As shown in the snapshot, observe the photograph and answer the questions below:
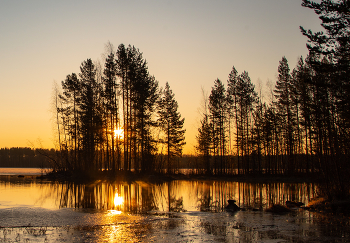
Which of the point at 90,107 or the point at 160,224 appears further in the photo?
the point at 90,107

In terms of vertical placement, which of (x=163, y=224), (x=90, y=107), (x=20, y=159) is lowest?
(x=20, y=159)

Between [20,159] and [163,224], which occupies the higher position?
[163,224]

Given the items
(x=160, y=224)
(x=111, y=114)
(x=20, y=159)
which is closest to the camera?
(x=160, y=224)

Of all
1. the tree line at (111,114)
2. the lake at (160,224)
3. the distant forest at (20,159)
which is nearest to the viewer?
the lake at (160,224)

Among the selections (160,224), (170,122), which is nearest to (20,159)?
(170,122)

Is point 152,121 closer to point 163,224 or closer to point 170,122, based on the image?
point 170,122

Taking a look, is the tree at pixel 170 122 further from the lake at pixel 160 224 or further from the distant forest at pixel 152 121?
the lake at pixel 160 224

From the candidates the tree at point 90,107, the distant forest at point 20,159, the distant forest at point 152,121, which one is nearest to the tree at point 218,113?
the distant forest at point 152,121

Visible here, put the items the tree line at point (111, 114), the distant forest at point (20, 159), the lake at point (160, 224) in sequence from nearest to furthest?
the lake at point (160, 224) < the tree line at point (111, 114) < the distant forest at point (20, 159)

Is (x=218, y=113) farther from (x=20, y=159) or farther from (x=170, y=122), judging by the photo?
(x=20, y=159)

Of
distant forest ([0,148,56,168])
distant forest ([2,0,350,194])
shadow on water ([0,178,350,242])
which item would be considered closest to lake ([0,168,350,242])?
shadow on water ([0,178,350,242])

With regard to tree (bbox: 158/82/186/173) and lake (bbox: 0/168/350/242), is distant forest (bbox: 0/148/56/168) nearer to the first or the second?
tree (bbox: 158/82/186/173)

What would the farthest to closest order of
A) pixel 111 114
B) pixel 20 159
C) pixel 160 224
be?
pixel 20 159 → pixel 111 114 → pixel 160 224

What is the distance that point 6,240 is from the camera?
9.37 meters
